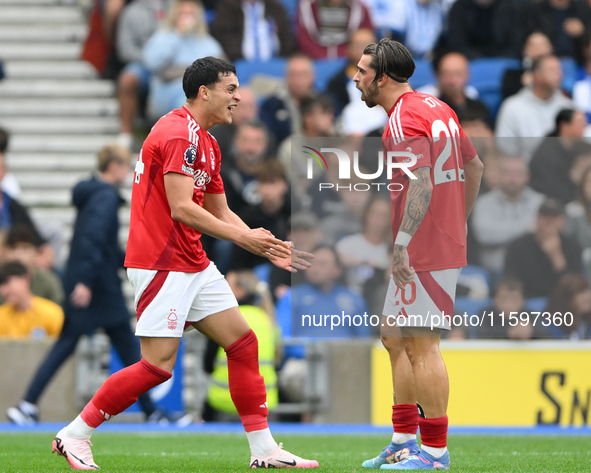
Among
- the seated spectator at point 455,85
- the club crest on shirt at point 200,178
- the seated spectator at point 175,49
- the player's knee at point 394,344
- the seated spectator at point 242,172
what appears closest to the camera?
the club crest on shirt at point 200,178

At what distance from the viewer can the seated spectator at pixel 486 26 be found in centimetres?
1377

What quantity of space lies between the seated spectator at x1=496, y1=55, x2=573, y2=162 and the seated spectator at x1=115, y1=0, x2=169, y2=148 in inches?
180

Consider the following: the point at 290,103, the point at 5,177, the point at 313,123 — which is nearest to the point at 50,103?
the point at 5,177

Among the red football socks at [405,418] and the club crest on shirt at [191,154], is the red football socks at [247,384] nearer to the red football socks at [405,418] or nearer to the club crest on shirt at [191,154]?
the red football socks at [405,418]

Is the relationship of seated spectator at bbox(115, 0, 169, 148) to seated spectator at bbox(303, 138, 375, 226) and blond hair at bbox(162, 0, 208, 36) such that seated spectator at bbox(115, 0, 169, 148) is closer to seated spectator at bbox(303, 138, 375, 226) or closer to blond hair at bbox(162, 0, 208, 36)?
blond hair at bbox(162, 0, 208, 36)

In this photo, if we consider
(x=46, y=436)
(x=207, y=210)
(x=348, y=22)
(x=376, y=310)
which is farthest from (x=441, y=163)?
(x=348, y=22)

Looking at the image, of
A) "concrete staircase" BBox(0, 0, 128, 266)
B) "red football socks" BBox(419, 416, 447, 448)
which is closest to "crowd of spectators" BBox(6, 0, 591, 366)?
"concrete staircase" BBox(0, 0, 128, 266)

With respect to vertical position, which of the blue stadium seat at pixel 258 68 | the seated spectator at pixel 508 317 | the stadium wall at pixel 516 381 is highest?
the blue stadium seat at pixel 258 68

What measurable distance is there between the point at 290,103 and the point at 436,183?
6971mm

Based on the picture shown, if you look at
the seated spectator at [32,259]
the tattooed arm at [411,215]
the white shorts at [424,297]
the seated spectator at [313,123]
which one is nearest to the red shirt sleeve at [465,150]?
the tattooed arm at [411,215]

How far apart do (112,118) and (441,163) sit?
9.27 m

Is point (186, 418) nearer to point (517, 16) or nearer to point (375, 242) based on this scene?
point (375, 242)

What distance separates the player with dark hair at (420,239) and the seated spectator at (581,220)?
4.11 metres

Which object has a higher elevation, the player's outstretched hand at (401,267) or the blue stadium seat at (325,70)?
the blue stadium seat at (325,70)
